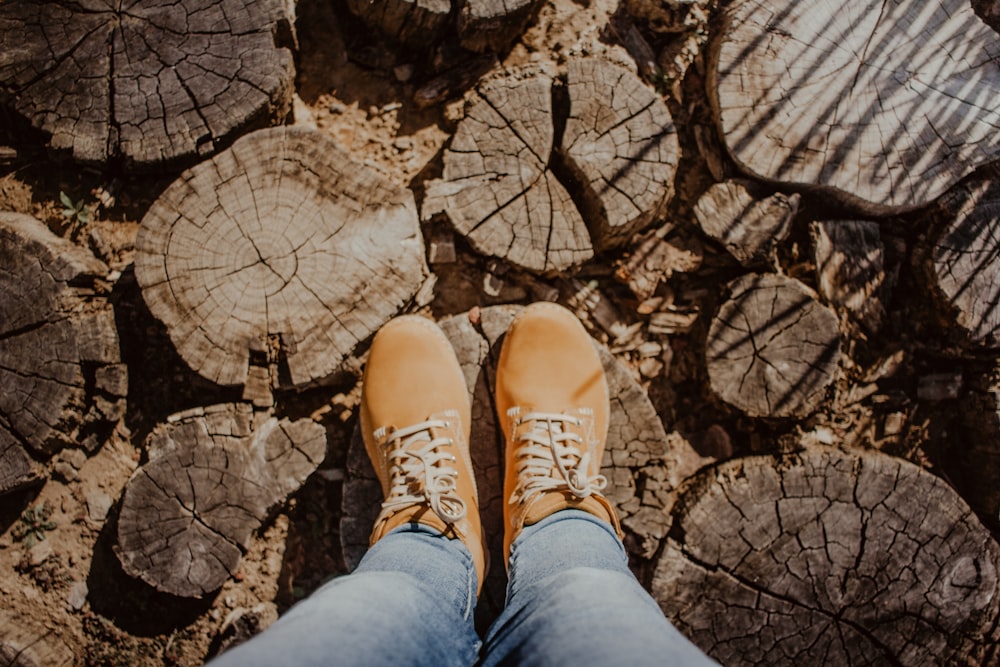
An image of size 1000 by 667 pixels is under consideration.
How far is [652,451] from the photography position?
238 cm

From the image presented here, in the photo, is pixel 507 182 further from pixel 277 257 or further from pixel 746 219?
pixel 746 219

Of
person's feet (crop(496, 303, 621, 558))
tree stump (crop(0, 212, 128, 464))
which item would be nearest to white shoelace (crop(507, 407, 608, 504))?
person's feet (crop(496, 303, 621, 558))

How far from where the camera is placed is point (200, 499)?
88.7 inches

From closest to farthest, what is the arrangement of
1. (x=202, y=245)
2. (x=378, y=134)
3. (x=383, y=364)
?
(x=202, y=245), (x=383, y=364), (x=378, y=134)

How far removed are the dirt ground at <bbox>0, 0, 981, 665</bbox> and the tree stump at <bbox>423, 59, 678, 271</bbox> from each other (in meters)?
0.28

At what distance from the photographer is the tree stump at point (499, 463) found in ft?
7.73

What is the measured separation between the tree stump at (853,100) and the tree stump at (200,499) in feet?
7.48

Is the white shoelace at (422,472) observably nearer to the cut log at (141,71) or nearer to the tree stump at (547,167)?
the tree stump at (547,167)

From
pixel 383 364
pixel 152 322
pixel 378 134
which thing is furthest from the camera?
pixel 378 134

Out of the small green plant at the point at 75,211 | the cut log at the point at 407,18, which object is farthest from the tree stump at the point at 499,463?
the small green plant at the point at 75,211

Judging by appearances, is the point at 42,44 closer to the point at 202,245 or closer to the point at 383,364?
the point at 202,245

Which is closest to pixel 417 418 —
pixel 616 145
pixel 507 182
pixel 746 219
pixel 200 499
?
pixel 200 499

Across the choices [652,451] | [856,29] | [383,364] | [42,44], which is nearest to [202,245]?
[383,364]

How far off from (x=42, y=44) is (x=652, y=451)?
2.87 metres
